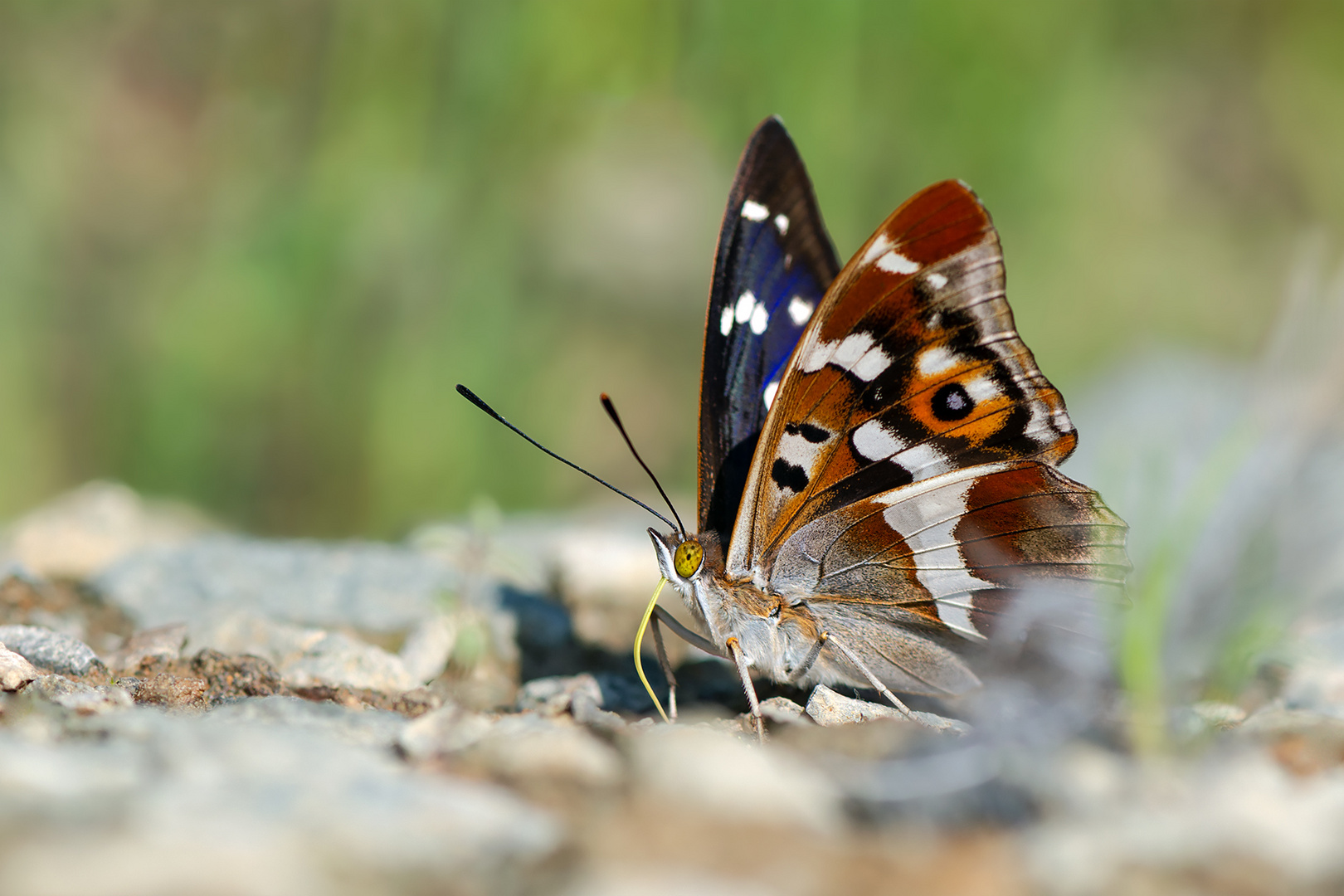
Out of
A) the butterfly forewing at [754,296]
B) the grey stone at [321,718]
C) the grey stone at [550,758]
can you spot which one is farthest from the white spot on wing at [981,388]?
the grey stone at [321,718]

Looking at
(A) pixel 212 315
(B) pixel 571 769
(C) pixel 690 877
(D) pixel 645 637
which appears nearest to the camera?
(C) pixel 690 877

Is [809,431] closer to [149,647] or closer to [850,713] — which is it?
[850,713]

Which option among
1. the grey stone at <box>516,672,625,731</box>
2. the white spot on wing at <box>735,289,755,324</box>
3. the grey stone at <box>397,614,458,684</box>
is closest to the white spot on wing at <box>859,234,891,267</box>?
the white spot on wing at <box>735,289,755,324</box>

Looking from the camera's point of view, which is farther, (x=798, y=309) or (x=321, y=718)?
(x=798, y=309)

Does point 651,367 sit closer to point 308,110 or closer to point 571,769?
point 308,110

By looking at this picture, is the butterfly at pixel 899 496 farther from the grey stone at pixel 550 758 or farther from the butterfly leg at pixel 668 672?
the grey stone at pixel 550 758

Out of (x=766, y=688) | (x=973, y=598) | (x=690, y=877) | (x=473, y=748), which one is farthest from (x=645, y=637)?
(x=690, y=877)

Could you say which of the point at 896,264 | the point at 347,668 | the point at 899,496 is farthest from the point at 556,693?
the point at 896,264
